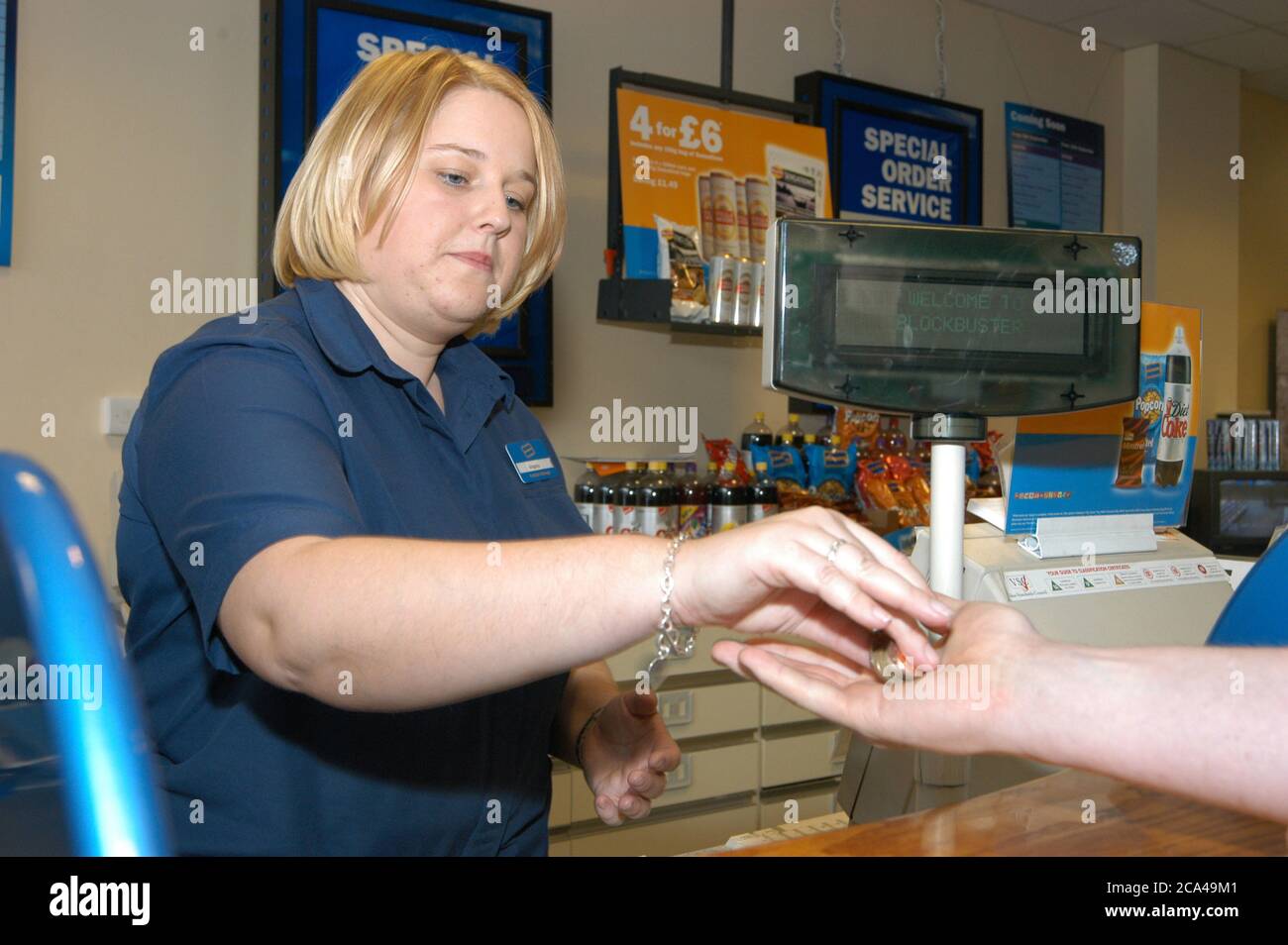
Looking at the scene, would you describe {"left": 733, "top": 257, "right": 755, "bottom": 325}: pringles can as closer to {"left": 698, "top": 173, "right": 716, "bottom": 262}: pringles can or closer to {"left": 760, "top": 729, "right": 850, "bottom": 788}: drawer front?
{"left": 698, "top": 173, "right": 716, "bottom": 262}: pringles can

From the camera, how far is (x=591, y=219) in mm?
3508

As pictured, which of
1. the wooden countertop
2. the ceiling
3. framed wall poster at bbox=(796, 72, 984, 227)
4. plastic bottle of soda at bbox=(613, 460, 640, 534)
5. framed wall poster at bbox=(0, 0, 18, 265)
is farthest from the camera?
the ceiling

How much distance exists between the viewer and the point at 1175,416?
1.51 m

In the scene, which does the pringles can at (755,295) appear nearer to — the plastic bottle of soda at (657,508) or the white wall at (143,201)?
the white wall at (143,201)

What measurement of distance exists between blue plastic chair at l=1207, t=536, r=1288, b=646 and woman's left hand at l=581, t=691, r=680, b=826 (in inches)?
24.0

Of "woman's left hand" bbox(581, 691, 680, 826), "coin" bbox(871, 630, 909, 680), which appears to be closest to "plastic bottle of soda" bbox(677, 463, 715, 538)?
"woman's left hand" bbox(581, 691, 680, 826)

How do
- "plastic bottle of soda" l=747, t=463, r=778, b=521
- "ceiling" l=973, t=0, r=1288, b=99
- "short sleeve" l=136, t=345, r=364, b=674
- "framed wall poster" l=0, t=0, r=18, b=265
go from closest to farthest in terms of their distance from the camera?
"short sleeve" l=136, t=345, r=364, b=674 → "framed wall poster" l=0, t=0, r=18, b=265 → "plastic bottle of soda" l=747, t=463, r=778, b=521 → "ceiling" l=973, t=0, r=1288, b=99

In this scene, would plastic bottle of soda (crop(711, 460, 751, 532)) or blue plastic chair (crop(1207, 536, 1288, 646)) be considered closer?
blue plastic chair (crop(1207, 536, 1288, 646))

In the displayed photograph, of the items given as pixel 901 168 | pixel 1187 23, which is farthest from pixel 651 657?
pixel 1187 23

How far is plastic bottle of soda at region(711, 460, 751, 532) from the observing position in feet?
10.5

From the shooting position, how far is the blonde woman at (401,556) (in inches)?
32.9

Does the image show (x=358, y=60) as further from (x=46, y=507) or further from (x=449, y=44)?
(x=46, y=507)
